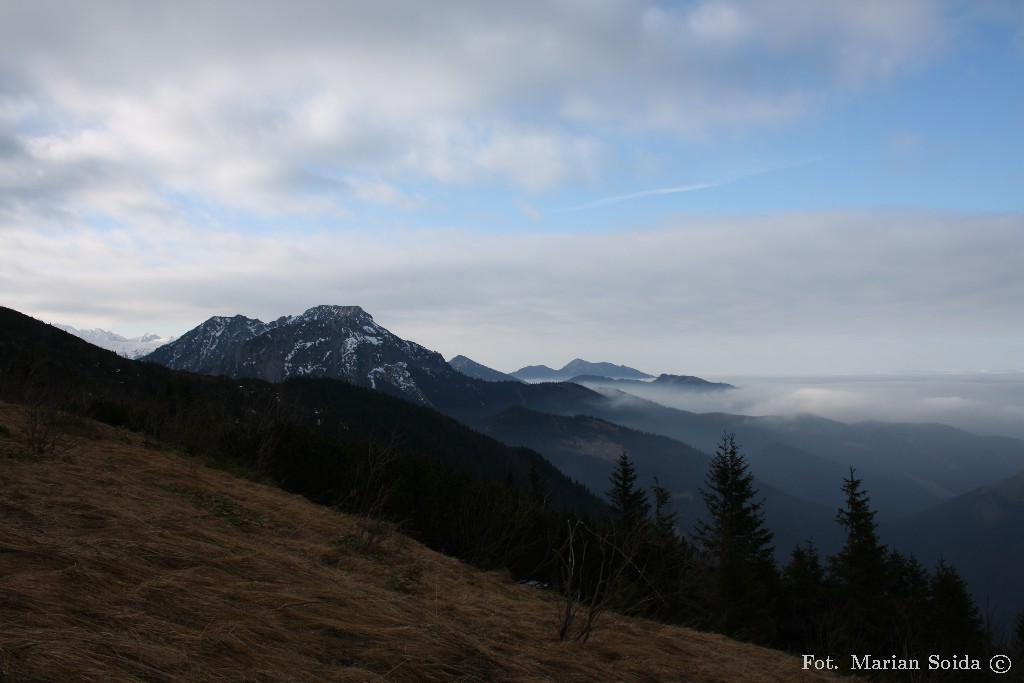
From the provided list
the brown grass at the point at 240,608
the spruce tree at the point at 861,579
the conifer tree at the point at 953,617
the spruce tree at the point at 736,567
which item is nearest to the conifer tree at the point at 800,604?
the spruce tree at the point at 861,579

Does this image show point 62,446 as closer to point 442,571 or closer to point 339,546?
point 339,546

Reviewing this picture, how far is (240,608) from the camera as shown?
6.77 meters

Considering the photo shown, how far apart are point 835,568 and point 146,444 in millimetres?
39929

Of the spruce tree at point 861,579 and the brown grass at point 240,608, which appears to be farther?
the spruce tree at point 861,579

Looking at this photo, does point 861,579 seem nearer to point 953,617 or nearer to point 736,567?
point 953,617

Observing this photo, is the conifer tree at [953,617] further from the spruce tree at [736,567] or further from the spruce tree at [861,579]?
the spruce tree at [736,567]

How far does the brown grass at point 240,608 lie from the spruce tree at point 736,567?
14.9m

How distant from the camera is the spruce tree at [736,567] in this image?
27250mm

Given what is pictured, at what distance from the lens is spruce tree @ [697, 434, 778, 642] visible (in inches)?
1073

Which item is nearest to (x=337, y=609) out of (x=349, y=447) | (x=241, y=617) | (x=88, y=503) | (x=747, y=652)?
(x=241, y=617)

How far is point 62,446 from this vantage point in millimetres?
16625

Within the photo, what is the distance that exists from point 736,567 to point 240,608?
2905 cm

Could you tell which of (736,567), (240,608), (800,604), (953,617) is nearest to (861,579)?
(800,604)

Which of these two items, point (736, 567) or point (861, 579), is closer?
point (736, 567)
